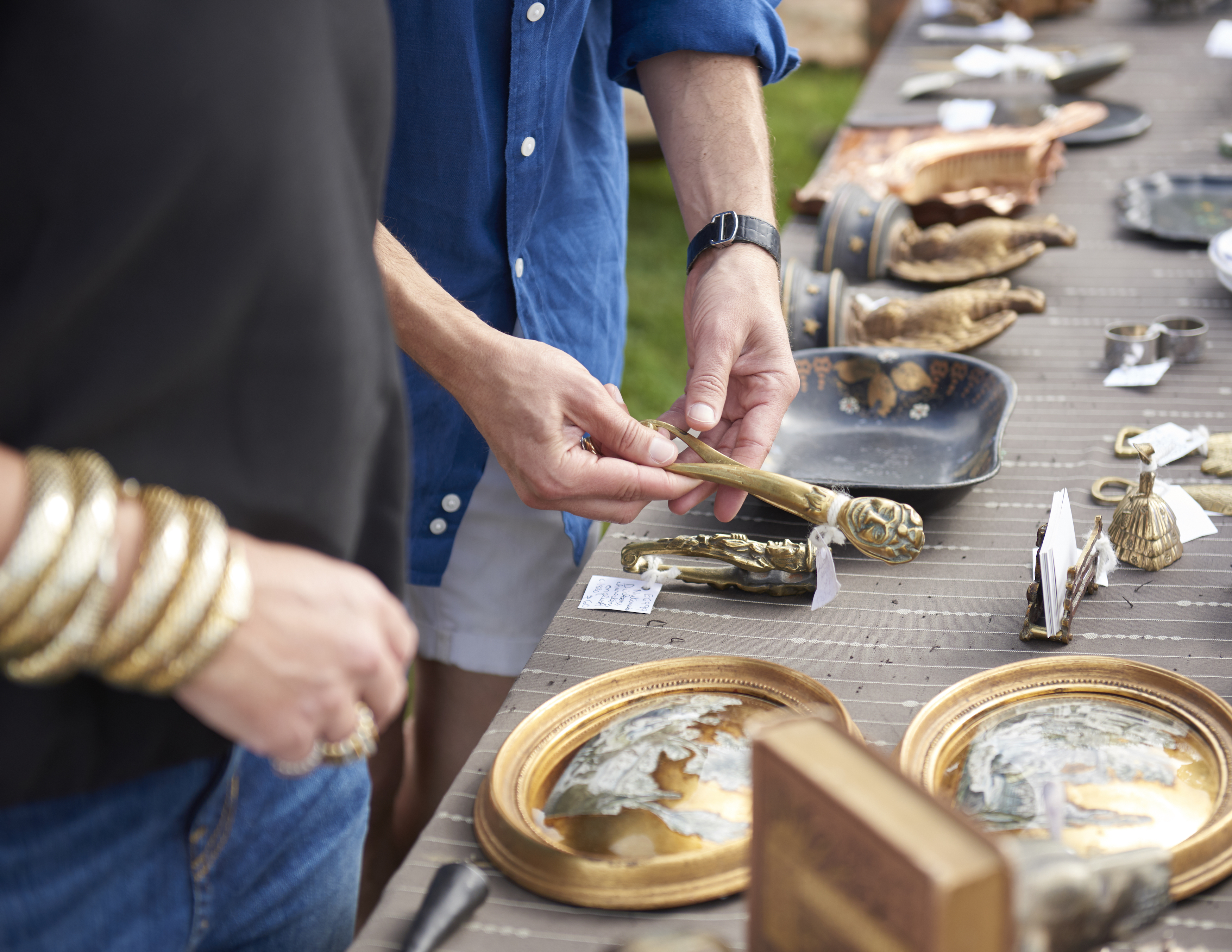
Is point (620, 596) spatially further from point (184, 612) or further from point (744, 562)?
point (184, 612)

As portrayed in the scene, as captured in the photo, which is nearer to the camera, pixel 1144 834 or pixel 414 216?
pixel 1144 834

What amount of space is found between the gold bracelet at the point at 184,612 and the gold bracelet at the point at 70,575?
0.04m

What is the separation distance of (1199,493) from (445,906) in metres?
1.02

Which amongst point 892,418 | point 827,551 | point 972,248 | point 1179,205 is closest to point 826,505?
point 827,551

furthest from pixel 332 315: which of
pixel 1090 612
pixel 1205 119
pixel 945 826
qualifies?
pixel 1205 119

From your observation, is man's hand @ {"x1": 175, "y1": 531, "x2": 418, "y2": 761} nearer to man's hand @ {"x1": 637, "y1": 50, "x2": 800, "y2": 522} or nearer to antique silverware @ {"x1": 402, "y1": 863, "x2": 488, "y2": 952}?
antique silverware @ {"x1": 402, "y1": 863, "x2": 488, "y2": 952}

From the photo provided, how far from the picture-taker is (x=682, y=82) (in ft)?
4.70

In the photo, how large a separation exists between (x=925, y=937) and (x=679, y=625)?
65cm

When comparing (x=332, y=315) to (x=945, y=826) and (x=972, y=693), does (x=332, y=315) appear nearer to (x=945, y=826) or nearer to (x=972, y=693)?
(x=945, y=826)

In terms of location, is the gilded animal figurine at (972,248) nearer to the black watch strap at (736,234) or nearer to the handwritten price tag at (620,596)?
the black watch strap at (736,234)

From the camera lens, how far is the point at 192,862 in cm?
73

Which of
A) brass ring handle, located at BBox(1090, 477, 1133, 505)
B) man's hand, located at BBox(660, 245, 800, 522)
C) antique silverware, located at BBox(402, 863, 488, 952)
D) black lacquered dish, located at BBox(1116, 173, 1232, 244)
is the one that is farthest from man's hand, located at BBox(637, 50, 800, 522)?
black lacquered dish, located at BBox(1116, 173, 1232, 244)

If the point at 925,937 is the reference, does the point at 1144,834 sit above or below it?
below

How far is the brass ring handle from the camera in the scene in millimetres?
1318
